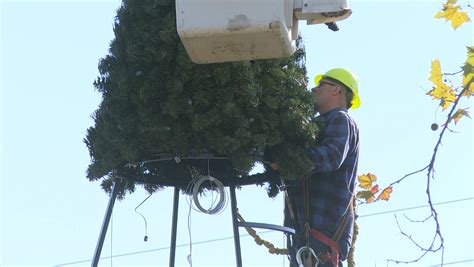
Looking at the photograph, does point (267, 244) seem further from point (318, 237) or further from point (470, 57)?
point (470, 57)

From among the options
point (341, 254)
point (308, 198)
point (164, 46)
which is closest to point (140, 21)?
point (164, 46)

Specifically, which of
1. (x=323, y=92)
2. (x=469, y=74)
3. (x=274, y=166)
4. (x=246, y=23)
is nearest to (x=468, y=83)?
(x=469, y=74)

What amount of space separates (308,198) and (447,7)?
214cm

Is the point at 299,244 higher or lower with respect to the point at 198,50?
lower

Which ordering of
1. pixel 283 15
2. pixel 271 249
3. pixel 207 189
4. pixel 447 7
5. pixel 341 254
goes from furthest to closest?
pixel 271 249 < pixel 341 254 < pixel 207 189 < pixel 447 7 < pixel 283 15

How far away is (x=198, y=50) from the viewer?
15.5 feet

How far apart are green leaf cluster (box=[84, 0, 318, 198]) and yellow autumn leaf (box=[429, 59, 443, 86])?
132 cm

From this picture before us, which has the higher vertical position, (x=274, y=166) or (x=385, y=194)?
(x=274, y=166)

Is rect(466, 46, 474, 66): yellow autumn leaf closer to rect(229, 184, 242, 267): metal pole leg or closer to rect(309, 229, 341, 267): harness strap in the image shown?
rect(229, 184, 242, 267): metal pole leg

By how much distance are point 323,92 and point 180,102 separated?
1.76 m

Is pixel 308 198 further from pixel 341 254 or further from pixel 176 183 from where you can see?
pixel 176 183

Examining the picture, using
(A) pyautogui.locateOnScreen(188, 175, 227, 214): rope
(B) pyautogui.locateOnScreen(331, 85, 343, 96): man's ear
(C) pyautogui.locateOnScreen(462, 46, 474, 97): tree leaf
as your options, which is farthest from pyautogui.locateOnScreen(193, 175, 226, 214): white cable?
(C) pyautogui.locateOnScreen(462, 46, 474, 97): tree leaf

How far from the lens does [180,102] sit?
5984 mm

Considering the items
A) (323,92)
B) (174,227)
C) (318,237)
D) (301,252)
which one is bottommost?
(301,252)
